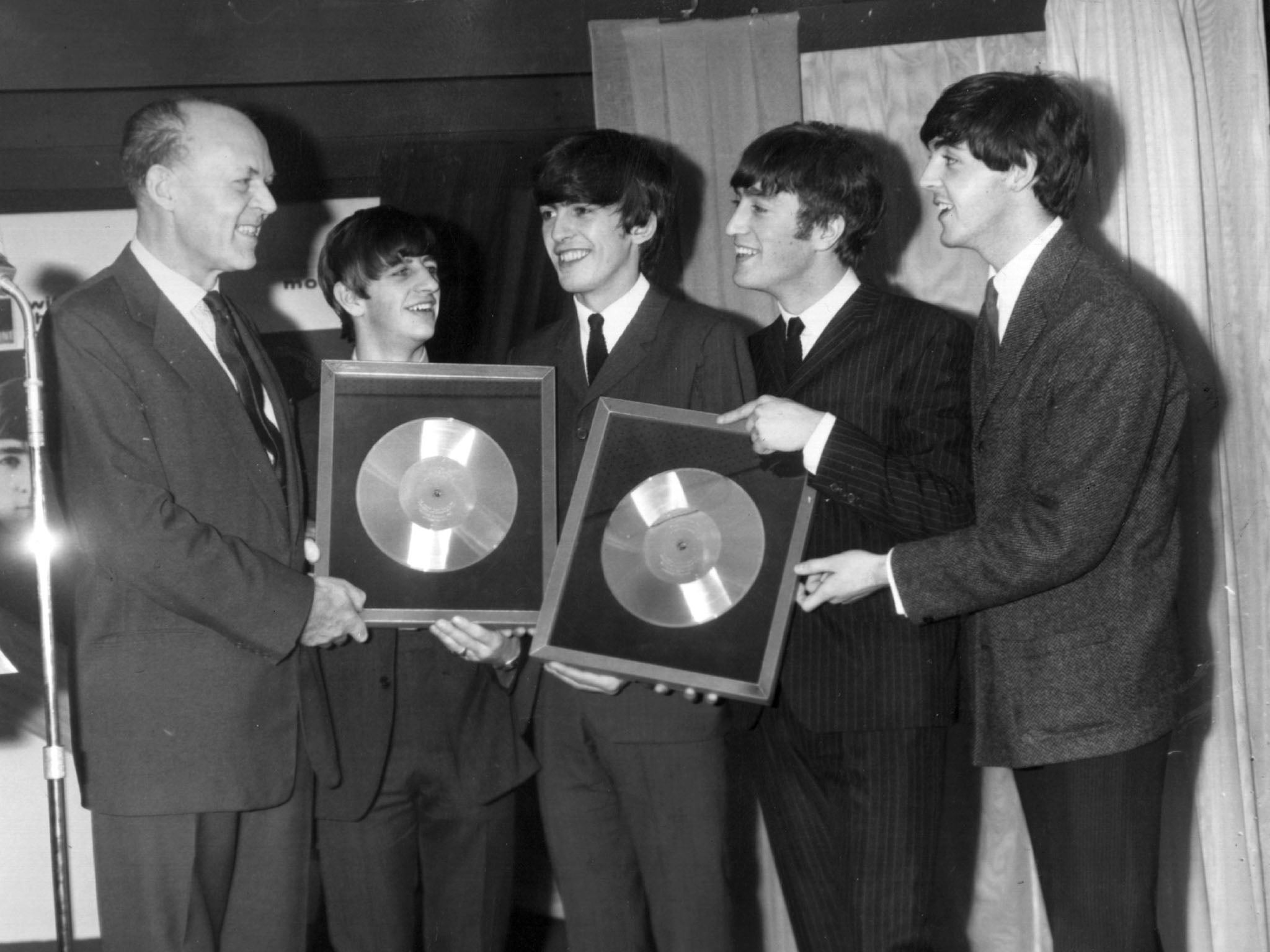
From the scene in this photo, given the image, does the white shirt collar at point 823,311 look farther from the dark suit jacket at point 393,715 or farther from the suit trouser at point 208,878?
the suit trouser at point 208,878

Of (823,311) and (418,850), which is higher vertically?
(823,311)

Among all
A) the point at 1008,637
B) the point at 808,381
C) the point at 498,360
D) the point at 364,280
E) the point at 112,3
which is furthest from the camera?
the point at 498,360

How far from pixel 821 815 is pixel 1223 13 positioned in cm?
259

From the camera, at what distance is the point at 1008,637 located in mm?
2352

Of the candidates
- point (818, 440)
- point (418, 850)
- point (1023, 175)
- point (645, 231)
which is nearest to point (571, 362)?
point (645, 231)

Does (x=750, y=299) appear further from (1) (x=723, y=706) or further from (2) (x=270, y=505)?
(2) (x=270, y=505)

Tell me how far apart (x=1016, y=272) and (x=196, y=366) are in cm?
158

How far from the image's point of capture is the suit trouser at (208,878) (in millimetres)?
2336

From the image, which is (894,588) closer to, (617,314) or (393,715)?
(617,314)

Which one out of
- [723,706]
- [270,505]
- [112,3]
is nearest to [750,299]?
[723,706]

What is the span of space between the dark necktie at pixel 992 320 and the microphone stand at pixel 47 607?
1788 mm

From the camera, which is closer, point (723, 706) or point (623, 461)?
point (623, 461)

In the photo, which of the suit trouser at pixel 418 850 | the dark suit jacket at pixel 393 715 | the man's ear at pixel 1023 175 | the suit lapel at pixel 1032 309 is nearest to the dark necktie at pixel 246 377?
the dark suit jacket at pixel 393 715

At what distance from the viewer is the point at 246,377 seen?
249cm
